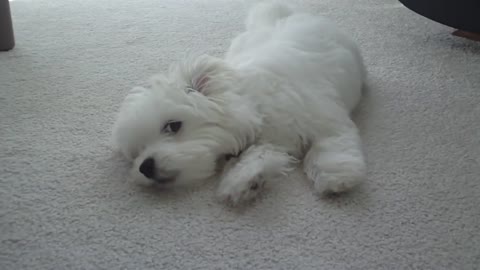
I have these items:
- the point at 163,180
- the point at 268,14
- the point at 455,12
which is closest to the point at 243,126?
the point at 163,180

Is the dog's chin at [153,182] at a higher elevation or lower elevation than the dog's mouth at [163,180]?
lower

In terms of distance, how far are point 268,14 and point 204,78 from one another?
2.05 ft

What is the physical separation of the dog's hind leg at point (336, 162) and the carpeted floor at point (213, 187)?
33 mm

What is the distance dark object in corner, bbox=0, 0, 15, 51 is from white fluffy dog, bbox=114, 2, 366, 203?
1007mm

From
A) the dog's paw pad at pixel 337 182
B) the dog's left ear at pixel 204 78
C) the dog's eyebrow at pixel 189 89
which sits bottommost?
the dog's paw pad at pixel 337 182

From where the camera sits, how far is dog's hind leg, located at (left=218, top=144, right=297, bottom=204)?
1284 mm

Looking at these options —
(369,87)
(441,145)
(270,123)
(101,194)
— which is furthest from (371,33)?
(101,194)

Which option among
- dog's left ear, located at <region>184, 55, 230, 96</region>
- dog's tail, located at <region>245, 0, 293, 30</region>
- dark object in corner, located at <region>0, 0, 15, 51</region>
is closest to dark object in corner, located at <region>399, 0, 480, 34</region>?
dog's tail, located at <region>245, 0, 293, 30</region>

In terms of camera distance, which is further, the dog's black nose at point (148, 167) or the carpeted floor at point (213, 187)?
the dog's black nose at point (148, 167)

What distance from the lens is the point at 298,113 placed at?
4.64ft

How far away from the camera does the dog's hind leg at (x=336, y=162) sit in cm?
129

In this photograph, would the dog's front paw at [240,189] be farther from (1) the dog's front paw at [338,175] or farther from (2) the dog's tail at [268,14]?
(2) the dog's tail at [268,14]

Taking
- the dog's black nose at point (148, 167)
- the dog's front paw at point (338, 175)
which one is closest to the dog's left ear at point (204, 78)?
the dog's black nose at point (148, 167)

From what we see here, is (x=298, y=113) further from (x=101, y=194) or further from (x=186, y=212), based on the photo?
(x=101, y=194)
